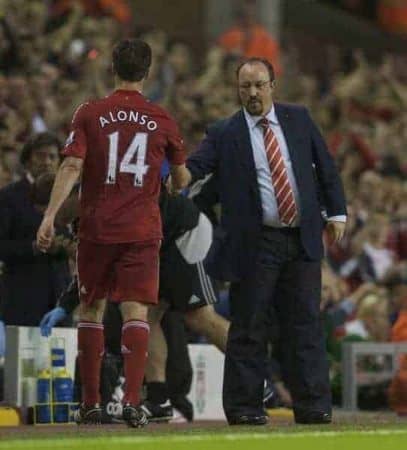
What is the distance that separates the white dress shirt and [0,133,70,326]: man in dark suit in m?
1.87

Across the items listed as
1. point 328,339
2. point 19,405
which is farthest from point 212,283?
point 328,339

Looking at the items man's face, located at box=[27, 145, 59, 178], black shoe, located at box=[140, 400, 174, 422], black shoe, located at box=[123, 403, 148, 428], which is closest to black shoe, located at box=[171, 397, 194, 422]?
black shoe, located at box=[140, 400, 174, 422]

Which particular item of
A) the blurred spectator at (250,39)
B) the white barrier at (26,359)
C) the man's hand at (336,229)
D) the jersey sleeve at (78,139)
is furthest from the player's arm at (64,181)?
the blurred spectator at (250,39)

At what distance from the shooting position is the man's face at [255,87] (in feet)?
36.8

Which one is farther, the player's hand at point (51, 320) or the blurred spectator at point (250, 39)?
the blurred spectator at point (250, 39)

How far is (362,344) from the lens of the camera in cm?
1512

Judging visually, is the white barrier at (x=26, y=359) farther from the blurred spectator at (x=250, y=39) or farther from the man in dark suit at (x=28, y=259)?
the blurred spectator at (x=250, y=39)

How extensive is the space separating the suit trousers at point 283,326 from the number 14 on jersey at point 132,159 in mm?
987

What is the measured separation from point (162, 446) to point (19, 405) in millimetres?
3718

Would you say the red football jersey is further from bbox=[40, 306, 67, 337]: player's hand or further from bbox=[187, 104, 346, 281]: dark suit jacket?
bbox=[40, 306, 67, 337]: player's hand

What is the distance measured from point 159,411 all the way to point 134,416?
2.01 meters

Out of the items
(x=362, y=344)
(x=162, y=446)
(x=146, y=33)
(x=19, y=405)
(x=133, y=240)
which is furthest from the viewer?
(x=146, y=33)

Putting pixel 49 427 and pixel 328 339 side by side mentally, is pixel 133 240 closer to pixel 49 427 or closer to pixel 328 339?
pixel 49 427

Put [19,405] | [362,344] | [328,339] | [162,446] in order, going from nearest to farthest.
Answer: [162,446], [19,405], [362,344], [328,339]
